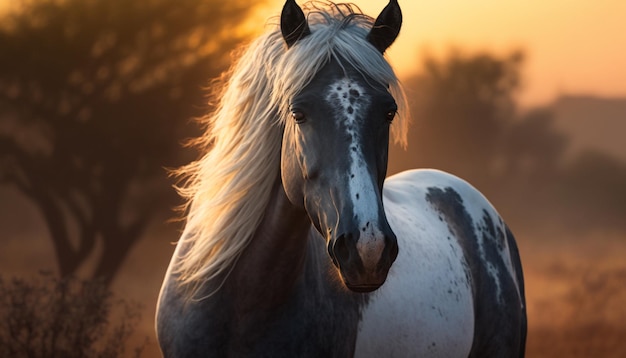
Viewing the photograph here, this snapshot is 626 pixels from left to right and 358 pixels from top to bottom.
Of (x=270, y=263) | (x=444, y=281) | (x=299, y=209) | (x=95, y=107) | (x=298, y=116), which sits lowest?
(x=444, y=281)

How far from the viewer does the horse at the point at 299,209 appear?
3.19 m

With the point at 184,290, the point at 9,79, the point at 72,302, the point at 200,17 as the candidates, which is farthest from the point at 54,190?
the point at 184,290

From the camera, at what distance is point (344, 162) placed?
3.17 m

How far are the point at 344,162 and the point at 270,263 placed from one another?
727 millimetres

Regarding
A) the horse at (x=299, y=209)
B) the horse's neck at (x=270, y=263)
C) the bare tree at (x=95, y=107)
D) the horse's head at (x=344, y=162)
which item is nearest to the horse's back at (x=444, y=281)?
the horse at (x=299, y=209)

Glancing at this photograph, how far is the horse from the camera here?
3.19m

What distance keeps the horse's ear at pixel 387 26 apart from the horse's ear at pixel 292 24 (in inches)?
11.8

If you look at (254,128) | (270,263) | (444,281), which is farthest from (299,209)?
(444,281)

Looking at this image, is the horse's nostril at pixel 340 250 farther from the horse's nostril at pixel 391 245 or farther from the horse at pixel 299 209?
the horse's nostril at pixel 391 245

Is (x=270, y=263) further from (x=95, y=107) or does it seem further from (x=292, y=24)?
(x=95, y=107)

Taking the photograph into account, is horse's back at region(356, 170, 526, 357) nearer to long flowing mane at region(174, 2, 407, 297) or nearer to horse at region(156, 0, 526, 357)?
horse at region(156, 0, 526, 357)

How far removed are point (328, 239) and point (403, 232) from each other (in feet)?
5.55

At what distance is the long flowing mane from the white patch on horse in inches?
7.0

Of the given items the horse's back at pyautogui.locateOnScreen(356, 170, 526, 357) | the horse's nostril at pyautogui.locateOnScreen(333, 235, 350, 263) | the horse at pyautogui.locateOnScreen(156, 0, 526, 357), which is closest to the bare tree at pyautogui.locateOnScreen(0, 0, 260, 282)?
the horse's back at pyautogui.locateOnScreen(356, 170, 526, 357)
